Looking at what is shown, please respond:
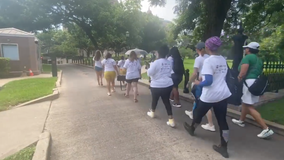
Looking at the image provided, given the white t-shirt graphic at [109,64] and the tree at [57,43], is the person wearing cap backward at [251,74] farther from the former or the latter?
the tree at [57,43]

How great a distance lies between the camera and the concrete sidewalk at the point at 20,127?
11.1 feet

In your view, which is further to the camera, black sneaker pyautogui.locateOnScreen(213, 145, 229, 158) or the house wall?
the house wall

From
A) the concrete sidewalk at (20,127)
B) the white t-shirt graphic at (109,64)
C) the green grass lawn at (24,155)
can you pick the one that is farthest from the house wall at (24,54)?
the green grass lawn at (24,155)

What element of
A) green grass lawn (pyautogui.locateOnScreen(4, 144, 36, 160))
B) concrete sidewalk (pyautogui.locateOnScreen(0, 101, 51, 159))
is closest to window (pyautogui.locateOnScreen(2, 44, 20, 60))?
concrete sidewalk (pyautogui.locateOnScreen(0, 101, 51, 159))

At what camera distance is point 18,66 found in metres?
14.7

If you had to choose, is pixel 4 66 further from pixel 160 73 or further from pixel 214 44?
pixel 214 44

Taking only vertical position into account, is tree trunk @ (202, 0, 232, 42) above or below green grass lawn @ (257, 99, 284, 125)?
above

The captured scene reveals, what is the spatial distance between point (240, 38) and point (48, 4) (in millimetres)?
22972

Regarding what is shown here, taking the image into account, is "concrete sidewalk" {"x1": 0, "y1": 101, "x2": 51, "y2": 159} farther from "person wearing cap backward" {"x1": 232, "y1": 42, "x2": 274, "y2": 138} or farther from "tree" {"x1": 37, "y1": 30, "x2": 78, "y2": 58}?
"tree" {"x1": 37, "y1": 30, "x2": 78, "y2": 58}

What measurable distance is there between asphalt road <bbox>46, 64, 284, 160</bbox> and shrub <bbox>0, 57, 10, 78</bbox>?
34.8ft

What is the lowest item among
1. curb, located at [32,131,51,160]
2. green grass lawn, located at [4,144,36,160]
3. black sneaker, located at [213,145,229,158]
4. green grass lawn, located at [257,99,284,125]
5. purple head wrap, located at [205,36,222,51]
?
green grass lawn, located at [4,144,36,160]

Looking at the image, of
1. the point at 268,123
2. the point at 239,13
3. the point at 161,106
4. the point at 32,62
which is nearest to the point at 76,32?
the point at 32,62

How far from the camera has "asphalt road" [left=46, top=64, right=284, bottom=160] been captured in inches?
122

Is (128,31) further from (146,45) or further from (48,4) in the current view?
(146,45)
